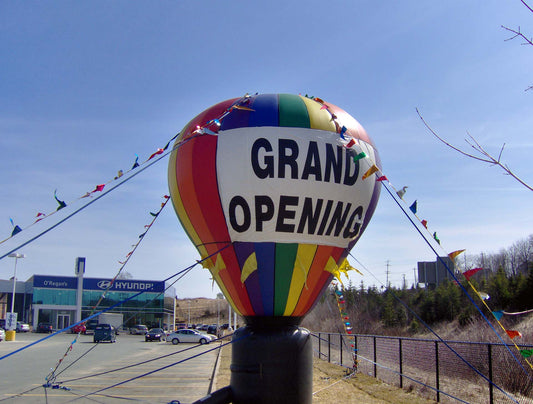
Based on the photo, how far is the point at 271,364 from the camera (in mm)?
Answer: 7793

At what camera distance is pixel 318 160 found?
26.3 ft

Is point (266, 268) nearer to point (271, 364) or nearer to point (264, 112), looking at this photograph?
point (271, 364)

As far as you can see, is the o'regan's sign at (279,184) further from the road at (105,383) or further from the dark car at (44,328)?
the dark car at (44,328)

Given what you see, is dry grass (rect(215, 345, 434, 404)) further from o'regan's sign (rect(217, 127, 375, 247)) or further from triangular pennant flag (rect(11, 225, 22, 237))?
triangular pennant flag (rect(11, 225, 22, 237))

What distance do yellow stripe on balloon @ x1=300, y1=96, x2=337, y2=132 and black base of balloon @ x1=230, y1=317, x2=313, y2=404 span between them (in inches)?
126

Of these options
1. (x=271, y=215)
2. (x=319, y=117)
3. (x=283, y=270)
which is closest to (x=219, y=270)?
(x=283, y=270)

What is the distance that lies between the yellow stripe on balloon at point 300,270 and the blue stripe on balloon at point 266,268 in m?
0.33

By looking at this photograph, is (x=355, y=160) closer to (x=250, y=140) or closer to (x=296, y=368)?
(x=250, y=140)

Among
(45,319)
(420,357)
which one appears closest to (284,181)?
(420,357)

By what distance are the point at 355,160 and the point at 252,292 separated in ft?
8.83

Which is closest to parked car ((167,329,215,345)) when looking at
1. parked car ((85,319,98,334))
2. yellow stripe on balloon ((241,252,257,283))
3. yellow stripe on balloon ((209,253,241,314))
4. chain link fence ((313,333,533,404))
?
parked car ((85,319,98,334))

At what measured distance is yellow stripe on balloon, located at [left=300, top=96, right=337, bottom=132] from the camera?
8281 millimetres

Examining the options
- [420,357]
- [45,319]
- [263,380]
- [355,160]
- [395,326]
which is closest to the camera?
[263,380]

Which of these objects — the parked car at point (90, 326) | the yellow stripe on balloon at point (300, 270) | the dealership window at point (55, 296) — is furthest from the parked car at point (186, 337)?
the yellow stripe on balloon at point (300, 270)
